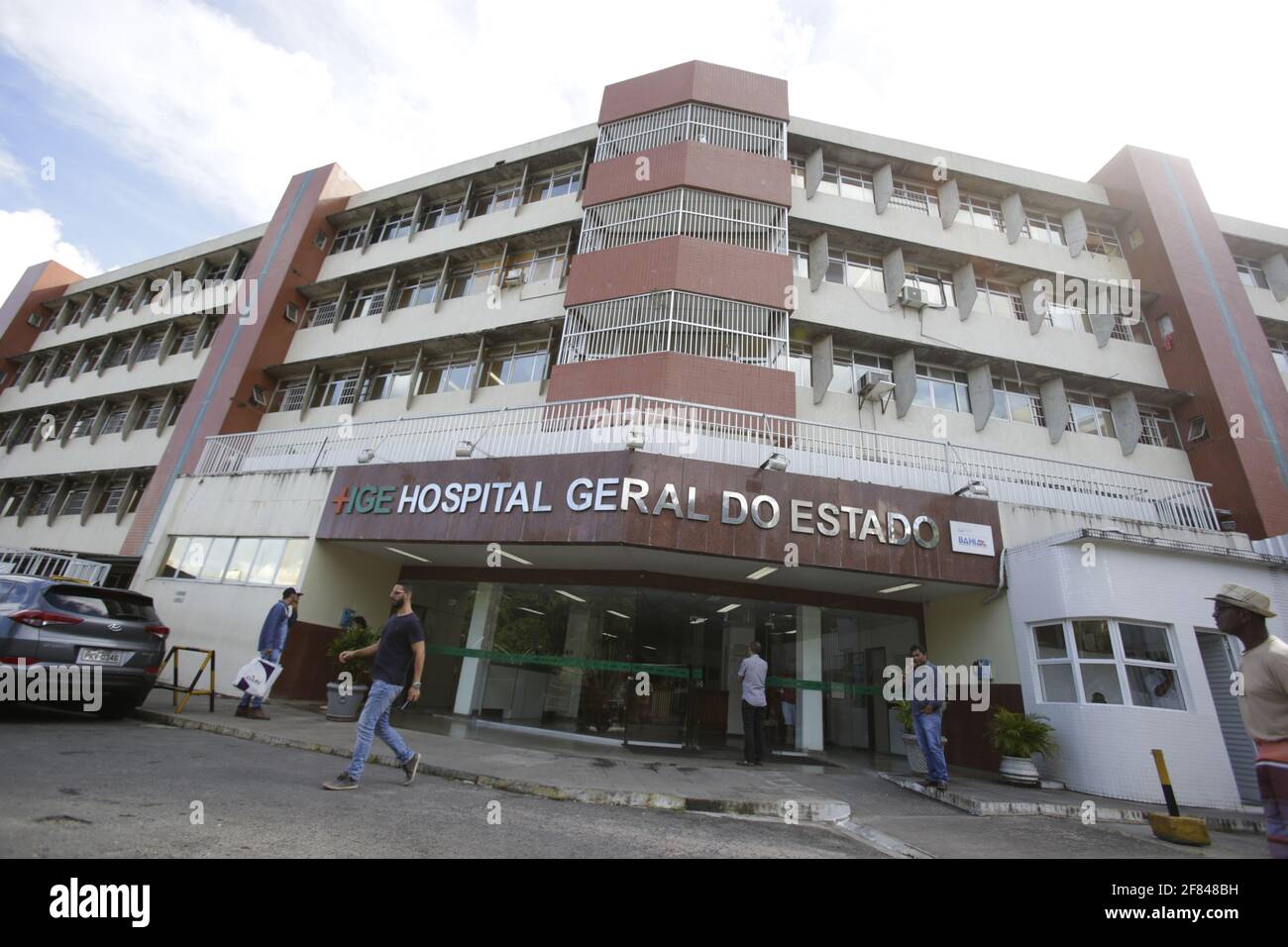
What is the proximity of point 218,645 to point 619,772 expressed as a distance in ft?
31.4

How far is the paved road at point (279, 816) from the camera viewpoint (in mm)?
3344

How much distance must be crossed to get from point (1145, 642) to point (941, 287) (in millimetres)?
11557

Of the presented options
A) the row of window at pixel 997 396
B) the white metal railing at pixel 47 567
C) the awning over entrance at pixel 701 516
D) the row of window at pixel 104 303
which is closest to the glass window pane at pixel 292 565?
the awning over entrance at pixel 701 516

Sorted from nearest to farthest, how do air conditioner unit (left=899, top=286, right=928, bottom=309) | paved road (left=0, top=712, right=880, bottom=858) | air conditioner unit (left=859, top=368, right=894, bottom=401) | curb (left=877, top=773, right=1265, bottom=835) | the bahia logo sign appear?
1. paved road (left=0, top=712, right=880, bottom=858)
2. curb (left=877, top=773, right=1265, bottom=835)
3. the bahia logo sign
4. air conditioner unit (left=859, top=368, right=894, bottom=401)
5. air conditioner unit (left=899, top=286, right=928, bottom=309)

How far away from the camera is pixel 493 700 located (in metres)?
12.0

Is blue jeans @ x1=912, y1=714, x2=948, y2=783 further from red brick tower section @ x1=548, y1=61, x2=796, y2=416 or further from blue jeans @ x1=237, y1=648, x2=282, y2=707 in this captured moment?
blue jeans @ x1=237, y1=648, x2=282, y2=707

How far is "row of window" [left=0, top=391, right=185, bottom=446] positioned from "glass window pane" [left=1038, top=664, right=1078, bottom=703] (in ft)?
89.1

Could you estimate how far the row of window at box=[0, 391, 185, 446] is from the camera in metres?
22.3

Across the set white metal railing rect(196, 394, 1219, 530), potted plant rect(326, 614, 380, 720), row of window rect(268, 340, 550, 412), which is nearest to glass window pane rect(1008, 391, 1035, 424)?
white metal railing rect(196, 394, 1219, 530)

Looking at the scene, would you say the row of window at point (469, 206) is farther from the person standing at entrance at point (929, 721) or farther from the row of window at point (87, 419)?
the person standing at entrance at point (929, 721)

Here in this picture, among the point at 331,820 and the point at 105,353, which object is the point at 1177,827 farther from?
the point at 105,353

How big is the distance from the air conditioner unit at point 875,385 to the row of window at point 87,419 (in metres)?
23.6

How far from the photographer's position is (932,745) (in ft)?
25.2

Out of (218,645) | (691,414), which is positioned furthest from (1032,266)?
(218,645)
